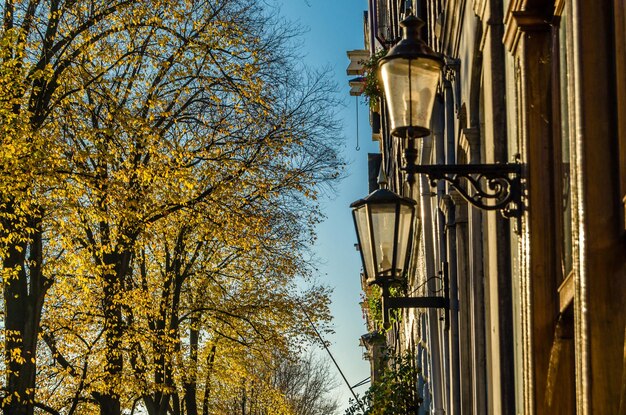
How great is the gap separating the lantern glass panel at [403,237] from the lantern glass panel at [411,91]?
3162 mm

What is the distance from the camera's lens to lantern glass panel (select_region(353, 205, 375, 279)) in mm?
10453

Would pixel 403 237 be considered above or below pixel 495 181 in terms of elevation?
above

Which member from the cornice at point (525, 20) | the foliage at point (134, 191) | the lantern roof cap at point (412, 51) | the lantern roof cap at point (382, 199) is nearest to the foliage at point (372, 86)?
the foliage at point (134, 191)

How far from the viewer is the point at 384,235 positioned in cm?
1040

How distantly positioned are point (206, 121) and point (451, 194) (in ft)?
49.5

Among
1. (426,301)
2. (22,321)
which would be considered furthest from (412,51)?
(22,321)

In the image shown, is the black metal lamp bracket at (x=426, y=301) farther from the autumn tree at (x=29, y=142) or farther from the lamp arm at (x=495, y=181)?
the autumn tree at (x=29, y=142)

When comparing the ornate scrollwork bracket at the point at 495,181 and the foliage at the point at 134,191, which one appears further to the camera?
the foliage at the point at 134,191

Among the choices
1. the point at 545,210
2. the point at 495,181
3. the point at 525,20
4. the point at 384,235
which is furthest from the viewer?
the point at 384,235

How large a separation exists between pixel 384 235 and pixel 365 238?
6.9 inches

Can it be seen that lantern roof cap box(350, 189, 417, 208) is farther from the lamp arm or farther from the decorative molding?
the lamp arm

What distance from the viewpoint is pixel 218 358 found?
37531 millimetres

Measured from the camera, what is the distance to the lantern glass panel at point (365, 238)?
1045 centimetres

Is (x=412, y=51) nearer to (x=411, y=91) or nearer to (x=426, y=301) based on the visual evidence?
(x=411, y=91)
